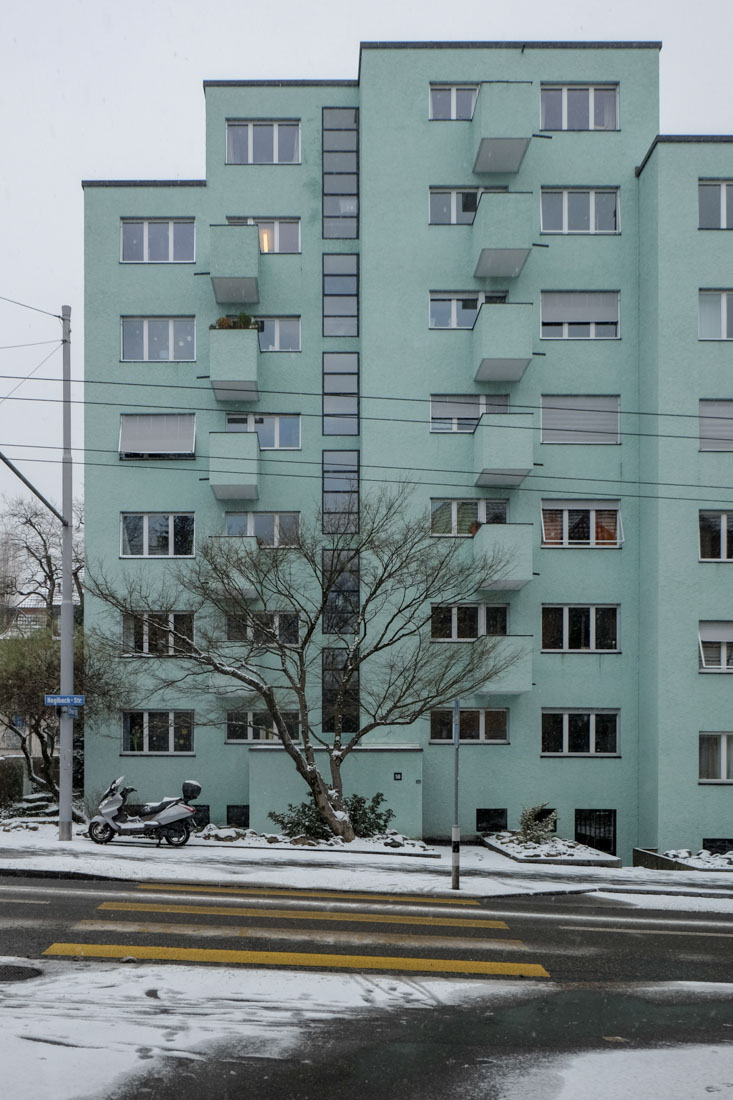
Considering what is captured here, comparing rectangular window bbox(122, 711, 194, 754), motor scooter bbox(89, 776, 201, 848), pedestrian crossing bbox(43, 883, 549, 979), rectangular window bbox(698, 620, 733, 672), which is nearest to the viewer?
pedestrian crossing bbox(43, 883, 549, 979)

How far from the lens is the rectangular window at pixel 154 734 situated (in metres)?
26.1

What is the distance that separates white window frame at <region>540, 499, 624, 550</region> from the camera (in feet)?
86.5

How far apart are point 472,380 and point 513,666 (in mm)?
7633

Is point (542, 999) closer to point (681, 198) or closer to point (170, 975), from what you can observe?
point (170, 975)

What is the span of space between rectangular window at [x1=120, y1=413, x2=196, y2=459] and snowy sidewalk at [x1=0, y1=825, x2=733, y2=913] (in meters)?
10.3

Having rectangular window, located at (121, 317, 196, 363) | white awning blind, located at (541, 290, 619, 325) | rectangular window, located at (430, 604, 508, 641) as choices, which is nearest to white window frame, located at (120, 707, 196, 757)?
rectangular window, located at (430, 604, 508, 641)

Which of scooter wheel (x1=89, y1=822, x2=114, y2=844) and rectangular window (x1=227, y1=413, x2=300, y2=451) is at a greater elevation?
rectangular window (x1=227, y1=413, x2=300, y2=451)

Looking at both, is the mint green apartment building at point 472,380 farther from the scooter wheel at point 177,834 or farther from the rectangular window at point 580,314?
the scooter wheel at point 177,834

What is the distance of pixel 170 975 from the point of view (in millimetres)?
9156

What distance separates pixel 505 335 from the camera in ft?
82.6

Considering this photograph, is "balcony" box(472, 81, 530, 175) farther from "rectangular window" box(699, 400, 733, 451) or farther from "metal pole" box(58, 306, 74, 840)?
"metal pole" box(58, 306, 74, 840)

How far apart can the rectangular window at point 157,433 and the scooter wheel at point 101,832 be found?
35.2 feet

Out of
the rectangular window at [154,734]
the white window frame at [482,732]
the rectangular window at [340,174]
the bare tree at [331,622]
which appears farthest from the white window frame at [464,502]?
the rectangular window at [154,734]

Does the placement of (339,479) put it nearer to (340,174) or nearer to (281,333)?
(281,333)
